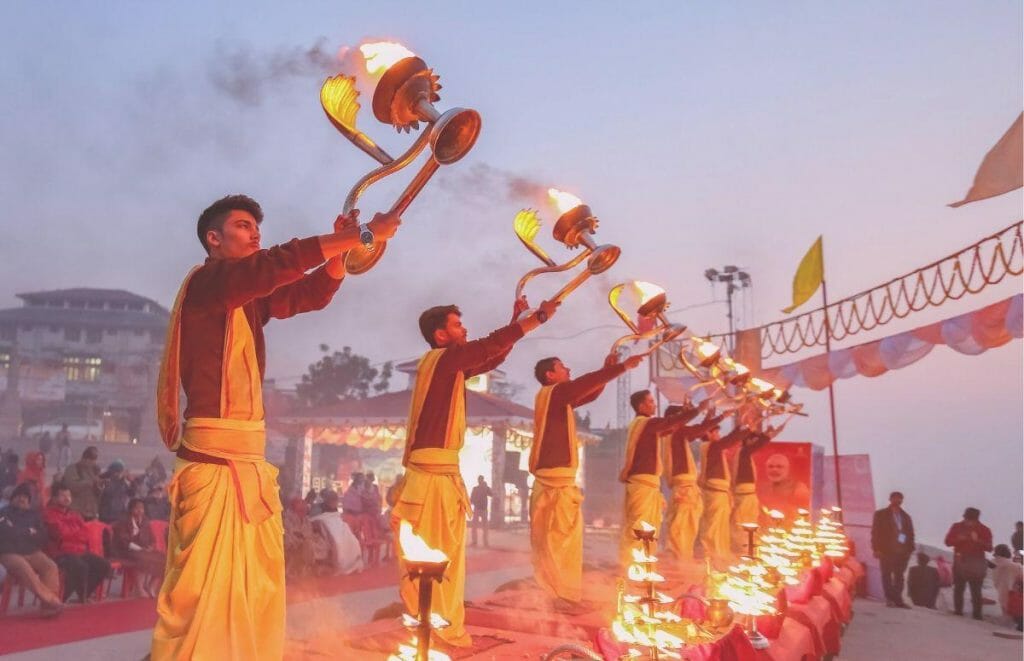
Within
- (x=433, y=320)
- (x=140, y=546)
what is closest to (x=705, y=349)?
(x=433, y=320)

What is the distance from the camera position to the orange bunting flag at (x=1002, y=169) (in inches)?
348

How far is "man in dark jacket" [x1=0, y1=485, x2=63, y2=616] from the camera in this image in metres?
6.45

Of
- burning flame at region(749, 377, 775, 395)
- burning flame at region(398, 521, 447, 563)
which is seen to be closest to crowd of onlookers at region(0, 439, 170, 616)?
burning flame at region(398, 521, 447, 563)

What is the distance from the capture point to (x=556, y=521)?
6.11 m

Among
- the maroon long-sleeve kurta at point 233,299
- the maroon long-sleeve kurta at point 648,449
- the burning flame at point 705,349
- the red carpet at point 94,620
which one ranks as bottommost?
the red carpet at point 94,620

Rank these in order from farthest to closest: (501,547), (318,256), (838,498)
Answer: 1. (501,547)
2. (838,498)
3. (318,256)

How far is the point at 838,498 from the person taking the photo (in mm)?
13125

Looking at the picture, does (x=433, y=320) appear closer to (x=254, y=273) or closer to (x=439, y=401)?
(x=439, y=401)

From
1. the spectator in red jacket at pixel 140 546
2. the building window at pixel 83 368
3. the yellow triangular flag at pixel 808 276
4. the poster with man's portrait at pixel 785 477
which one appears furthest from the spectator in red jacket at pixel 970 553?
the building window at pixel 83 368

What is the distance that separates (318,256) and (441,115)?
62 cm

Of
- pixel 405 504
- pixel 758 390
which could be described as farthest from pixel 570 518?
pixel 758 390

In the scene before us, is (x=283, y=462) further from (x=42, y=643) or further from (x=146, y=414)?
(x=42, y=643)

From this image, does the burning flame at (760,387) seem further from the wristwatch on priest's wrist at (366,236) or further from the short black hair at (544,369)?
the wristwatch on priest's wrist at (366,236)

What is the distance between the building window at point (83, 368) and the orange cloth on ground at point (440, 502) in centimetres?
3106
